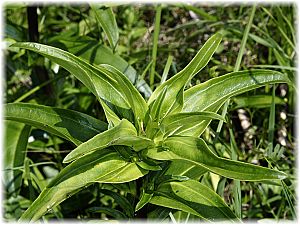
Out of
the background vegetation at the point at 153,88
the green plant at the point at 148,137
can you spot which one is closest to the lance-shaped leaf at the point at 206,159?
the green plant at the point at 148,137

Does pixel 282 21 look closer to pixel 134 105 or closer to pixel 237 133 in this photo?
pixel 237 133

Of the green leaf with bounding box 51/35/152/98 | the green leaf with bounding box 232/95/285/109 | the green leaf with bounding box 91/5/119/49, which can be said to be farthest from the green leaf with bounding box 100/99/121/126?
the green leaf with bounding box 232/95/285/109

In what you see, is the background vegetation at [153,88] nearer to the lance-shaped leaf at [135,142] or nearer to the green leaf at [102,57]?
the green leaf at [102,57]

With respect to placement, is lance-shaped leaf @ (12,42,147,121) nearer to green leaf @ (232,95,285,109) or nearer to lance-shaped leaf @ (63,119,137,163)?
lance-shaped leaf @ (63,119,137,163)

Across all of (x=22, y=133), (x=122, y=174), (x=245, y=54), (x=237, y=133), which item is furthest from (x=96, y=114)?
(x=122, y=174)

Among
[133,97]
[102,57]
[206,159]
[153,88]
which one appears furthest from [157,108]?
[153,88]

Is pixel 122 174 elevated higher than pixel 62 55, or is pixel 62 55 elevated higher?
pixel 62 55
